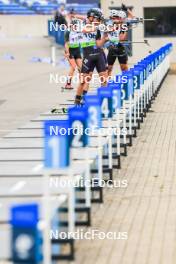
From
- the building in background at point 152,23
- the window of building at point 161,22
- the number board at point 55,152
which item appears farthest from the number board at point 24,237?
the window of building at point 161,22

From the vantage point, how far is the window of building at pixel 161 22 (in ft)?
123

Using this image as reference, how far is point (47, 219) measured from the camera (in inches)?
217

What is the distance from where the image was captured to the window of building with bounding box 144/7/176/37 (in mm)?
37469

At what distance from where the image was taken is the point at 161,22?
3756 cm

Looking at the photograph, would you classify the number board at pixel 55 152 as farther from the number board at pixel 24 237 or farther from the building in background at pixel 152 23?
the building in background at pixel 152 23

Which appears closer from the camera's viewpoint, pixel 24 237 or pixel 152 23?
pixel 24 237

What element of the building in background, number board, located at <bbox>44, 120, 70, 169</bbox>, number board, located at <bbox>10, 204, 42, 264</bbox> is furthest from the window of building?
number board, located at <bbox>10, 204, 42, 264</bbox>

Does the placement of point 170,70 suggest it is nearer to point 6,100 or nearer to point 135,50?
point 135,50

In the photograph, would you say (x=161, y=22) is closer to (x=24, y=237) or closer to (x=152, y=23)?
(x=152, y=23)

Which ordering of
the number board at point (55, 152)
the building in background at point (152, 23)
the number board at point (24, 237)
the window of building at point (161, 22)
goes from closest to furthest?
1. the number board at point (24, 237)
2. the number board at point (55, 152)
3. the building in background at point (152, 23)
4. the window of building at point (161, 22)

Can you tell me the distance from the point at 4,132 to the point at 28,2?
7231 centimetres

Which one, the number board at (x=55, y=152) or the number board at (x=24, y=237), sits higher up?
the number board at (x=55, y=152)

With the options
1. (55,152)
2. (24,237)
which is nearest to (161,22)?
(55,152)

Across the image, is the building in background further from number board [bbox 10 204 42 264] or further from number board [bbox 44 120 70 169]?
number board [bbox 10 204 42 264]
